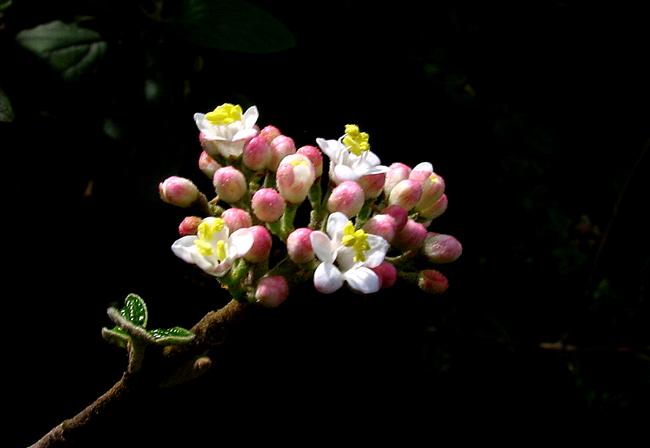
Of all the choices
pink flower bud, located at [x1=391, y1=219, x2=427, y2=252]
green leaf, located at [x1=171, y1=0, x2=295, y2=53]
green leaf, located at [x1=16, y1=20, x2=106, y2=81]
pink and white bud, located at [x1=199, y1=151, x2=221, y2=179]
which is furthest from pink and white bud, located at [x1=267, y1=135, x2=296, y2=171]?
green leaf, located at [x1=16, y1=20, x2=106, y2=81]

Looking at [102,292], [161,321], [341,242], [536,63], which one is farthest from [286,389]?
[536,63]

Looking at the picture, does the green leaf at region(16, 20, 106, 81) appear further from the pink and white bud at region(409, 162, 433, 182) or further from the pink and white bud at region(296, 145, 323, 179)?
the pink and white bud at region(409, 162, 433, 182)

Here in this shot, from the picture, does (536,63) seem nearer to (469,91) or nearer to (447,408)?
(469,91)

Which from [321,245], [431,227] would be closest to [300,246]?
[321,245]

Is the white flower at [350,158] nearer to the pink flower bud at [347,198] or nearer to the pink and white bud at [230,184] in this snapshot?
the pink flower bud at [347,198]

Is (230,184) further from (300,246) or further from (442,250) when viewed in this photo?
(442,250)

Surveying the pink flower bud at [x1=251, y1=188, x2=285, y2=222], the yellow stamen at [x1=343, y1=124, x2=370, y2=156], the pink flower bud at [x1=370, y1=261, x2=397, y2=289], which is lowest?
the pink flower bud at [x1=370, y1=261, x2=397, y2=289]
